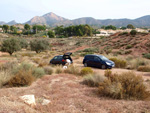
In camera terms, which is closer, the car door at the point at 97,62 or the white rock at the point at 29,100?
the white rock at the point at 29,100

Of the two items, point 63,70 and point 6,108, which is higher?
point 6,108

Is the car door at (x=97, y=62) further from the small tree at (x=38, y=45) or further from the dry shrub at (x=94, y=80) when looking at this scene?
the small tree at (x=38, y=45)

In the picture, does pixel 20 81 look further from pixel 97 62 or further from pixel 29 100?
pixel 97 62

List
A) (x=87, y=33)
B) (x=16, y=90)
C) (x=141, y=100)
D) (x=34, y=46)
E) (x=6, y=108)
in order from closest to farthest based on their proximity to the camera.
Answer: (x=6, y=108) < (x=141, y=100) < (x=16, y=90) < (x=34, y=46) < (x=87, y=33)

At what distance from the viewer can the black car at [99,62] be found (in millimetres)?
14836

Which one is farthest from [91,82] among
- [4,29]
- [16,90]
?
[4,29]

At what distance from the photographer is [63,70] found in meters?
12.0

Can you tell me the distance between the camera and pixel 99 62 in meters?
15.2

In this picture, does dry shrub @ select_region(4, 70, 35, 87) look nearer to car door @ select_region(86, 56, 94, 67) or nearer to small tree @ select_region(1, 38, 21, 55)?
car door @ select_region(86, 56, 94, 67)

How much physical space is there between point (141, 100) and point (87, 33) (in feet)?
319

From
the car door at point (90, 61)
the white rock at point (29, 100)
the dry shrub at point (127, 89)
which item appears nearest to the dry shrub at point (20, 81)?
the white rock at point (29, 100)

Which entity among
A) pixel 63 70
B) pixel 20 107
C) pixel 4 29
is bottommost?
pixel 63 70

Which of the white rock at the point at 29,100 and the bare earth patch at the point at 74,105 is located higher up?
the white rock at the point at 29,100

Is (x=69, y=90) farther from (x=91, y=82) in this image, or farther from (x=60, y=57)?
(x=60, y=57)
